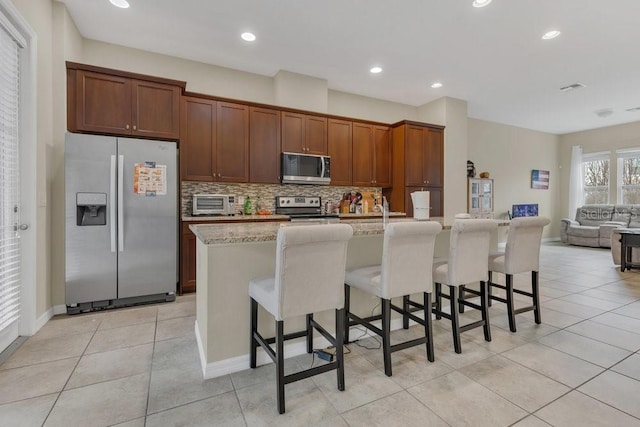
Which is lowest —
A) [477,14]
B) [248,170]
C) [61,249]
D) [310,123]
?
[61,249]

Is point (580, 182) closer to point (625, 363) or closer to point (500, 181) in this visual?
point (500, 181)

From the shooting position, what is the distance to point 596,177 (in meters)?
8.08

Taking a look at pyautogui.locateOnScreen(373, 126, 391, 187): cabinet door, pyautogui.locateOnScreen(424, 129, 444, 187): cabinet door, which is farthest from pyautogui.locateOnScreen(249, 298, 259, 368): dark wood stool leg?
pyautogui.locateOnScreen(424, 129, 444, 187): cabinet door

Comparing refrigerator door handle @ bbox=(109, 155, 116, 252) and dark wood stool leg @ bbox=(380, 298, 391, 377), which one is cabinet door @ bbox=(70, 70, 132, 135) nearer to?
refrigerator door handle @ bbox=(109, 155, 116, 252)

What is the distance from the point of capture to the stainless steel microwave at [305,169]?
4.45m

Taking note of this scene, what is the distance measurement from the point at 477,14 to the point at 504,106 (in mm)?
3718

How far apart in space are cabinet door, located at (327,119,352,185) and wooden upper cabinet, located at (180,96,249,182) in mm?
1367

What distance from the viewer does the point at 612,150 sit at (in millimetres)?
7645

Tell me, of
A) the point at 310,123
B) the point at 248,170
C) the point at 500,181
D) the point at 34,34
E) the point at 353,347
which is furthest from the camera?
the point at 500,181

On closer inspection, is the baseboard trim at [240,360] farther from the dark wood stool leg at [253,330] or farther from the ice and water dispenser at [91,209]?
the ice and water dispenser at [91,209]

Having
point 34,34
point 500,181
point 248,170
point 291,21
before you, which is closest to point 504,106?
point 500,181

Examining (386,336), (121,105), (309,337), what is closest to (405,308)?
(386,336)

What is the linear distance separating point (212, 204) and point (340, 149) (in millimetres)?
2195

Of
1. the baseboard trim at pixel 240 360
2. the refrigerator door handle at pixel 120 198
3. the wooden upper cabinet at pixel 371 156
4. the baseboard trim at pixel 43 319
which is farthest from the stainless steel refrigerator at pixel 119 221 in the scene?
the wooden upper cabinet at pixel 371 156
